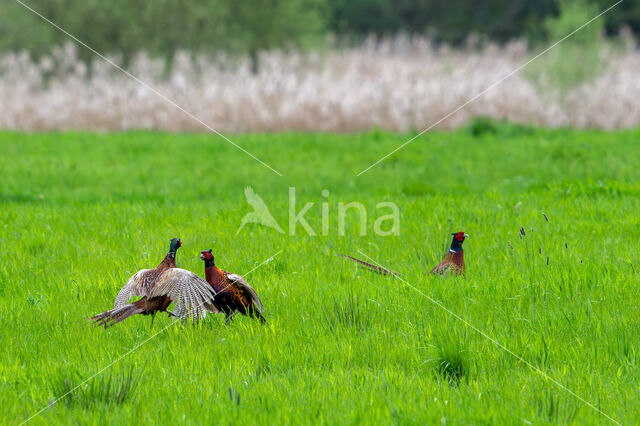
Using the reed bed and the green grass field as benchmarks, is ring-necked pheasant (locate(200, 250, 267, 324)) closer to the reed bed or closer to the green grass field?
the green grass field

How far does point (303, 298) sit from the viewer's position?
14.7 ft

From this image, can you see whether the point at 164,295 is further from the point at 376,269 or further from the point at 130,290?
the point at 376,269

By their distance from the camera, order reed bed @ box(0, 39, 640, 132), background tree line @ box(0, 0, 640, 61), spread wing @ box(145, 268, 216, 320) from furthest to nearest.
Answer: background tree line @ box(0, 0, 640, 61), reed bed @ box(0, 39, 640, 132), spread wing @ box(145, 268, 216, 320)

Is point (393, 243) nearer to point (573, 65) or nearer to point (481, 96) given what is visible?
point (481, 96)

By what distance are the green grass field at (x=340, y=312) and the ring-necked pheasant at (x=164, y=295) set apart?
14cm

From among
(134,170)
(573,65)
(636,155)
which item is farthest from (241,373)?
(573,65)

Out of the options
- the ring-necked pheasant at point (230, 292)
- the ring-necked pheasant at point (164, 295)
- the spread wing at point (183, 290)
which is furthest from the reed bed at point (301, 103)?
the spread wing at point (183, 290)

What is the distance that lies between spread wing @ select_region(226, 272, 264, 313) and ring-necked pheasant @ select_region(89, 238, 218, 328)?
0.15 m

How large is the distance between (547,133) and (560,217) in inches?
260

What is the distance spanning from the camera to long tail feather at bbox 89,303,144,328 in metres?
3.93

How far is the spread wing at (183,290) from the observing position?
3.79 m

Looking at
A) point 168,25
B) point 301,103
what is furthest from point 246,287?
point 168,25

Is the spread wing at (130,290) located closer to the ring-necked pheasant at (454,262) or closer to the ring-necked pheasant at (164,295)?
the ring-necked pheasant at (164,295)

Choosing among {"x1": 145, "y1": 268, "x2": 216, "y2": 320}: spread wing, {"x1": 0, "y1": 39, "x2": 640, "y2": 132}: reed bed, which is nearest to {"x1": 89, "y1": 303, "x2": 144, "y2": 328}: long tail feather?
{"x1": 145, "y1": 268, "x2": 216, "y2": 320}: spread wing
